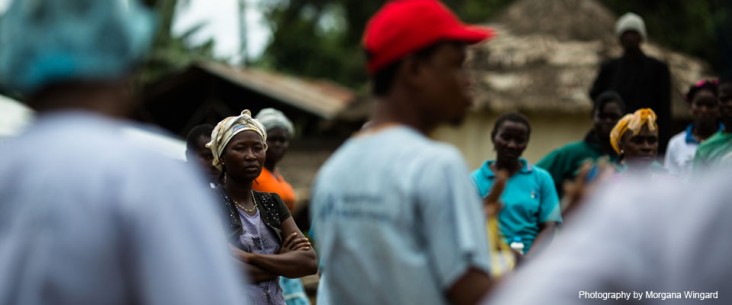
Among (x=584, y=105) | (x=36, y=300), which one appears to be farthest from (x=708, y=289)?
(x=584, y=105)

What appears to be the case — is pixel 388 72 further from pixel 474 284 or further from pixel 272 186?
pixel 272 186

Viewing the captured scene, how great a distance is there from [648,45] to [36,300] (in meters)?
17.7

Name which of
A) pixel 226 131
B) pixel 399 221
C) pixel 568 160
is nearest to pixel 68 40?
pixel 399 221

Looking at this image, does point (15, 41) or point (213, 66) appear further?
point (213, 66)

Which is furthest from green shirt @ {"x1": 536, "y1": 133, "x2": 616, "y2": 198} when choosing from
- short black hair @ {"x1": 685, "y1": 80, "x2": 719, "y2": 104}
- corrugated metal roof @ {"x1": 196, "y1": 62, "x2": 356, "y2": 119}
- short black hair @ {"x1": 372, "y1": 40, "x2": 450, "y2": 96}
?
corrugated metal roof @ {"x1": 196, "y1": 62, "x2": 356, "y2": 119}

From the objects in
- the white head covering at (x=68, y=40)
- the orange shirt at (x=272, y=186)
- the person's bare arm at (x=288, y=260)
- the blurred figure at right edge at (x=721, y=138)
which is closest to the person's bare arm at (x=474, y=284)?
the white head covering at (x=68, y=40)

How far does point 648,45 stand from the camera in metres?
19.3

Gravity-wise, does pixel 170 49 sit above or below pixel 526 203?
above

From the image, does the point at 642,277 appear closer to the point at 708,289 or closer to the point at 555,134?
the point at 708,289

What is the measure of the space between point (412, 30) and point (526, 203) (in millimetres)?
4075

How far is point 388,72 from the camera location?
3699 mm

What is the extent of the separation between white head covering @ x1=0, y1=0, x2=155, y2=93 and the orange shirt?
5229mm

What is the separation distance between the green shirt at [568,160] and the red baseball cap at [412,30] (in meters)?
5.24

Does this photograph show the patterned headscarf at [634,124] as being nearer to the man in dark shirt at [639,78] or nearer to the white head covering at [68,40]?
the man in dark shirt at [639,78]
